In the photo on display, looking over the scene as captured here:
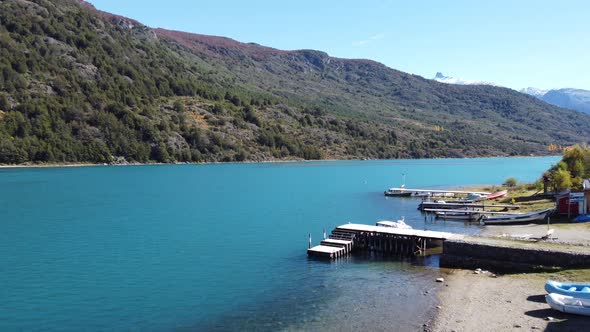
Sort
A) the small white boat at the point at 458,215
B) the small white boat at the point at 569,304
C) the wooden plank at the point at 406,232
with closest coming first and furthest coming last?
the small white boat at the point at 569,304
the wooden plank at the point at 406,232
the small white boat at the point at 458,215

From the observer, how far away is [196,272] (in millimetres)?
40906

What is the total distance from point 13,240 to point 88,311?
90.7 feet

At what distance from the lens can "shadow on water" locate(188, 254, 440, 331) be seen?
28484mm

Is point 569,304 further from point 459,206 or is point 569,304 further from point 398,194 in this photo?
point 398,194

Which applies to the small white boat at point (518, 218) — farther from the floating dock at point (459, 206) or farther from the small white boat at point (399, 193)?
the small white boat at point (399, 193)

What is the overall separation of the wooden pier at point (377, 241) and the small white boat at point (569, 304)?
16530mm

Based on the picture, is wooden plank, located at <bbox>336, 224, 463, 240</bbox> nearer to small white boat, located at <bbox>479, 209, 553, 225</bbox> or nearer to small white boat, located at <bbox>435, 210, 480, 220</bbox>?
small white boat, located at <bbox>479, 209, 553, 225</bbox>

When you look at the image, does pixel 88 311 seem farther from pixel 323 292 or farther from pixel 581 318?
pixel 581 318

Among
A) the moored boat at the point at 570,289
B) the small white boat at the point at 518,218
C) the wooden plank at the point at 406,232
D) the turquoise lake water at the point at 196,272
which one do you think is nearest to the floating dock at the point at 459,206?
the turquoise lake water at the point at 196,272

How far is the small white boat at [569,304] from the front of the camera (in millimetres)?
27344

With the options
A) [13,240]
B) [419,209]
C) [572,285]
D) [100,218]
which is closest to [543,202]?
[419,209]

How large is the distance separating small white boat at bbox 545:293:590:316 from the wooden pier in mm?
16530

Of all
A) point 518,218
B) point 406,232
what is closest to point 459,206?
point 518,218

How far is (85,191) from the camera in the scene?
103 metres
